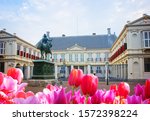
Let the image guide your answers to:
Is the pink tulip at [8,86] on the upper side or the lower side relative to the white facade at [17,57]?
lower

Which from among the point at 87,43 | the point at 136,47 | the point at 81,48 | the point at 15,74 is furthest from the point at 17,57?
the point at 87,43

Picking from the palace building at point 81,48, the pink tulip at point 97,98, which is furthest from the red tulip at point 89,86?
the palace building at point 81,48

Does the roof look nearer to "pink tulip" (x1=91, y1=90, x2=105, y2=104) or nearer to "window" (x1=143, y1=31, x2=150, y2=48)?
"window" (x1=143, y1=31, x2=150, y2=48)

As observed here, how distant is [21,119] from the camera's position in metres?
0.38

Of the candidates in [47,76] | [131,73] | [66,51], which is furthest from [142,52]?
[66,51]

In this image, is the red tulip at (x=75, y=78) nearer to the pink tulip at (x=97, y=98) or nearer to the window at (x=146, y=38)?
the pink tulip at (x=97, y=98)

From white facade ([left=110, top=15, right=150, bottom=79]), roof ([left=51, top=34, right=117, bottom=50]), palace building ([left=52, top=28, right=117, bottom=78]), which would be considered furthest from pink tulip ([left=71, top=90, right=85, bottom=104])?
roof ([left=51, top=34, right=117, bottom=50])

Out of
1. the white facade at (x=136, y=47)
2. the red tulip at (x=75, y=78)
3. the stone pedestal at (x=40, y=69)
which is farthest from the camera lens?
the white facade at (x=136, y=47)

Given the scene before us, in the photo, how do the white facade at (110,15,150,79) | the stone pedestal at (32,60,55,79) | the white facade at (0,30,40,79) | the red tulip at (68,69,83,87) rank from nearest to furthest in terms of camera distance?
1. the red tulip at (68,69,83,87)
2. the white facade at (0,30,40,79)
3. the stone pedestal at (32,60,55,79)
4. the white facade at (110,15,150,79)

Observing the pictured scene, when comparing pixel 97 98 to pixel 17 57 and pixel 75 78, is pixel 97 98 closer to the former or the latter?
pixel 75 78

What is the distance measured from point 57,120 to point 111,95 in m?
0.09

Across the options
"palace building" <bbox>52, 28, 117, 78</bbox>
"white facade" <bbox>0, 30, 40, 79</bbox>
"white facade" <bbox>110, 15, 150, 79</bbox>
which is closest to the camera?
"white facade" <bbox>0, 30, 40, 79</bbox>

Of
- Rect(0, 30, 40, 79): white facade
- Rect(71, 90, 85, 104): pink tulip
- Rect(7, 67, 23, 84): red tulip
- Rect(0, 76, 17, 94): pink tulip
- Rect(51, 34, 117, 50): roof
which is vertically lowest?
Rect(71, 90, 85, 104): pink tulip

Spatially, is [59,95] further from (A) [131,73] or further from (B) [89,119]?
(A) [131,73]
